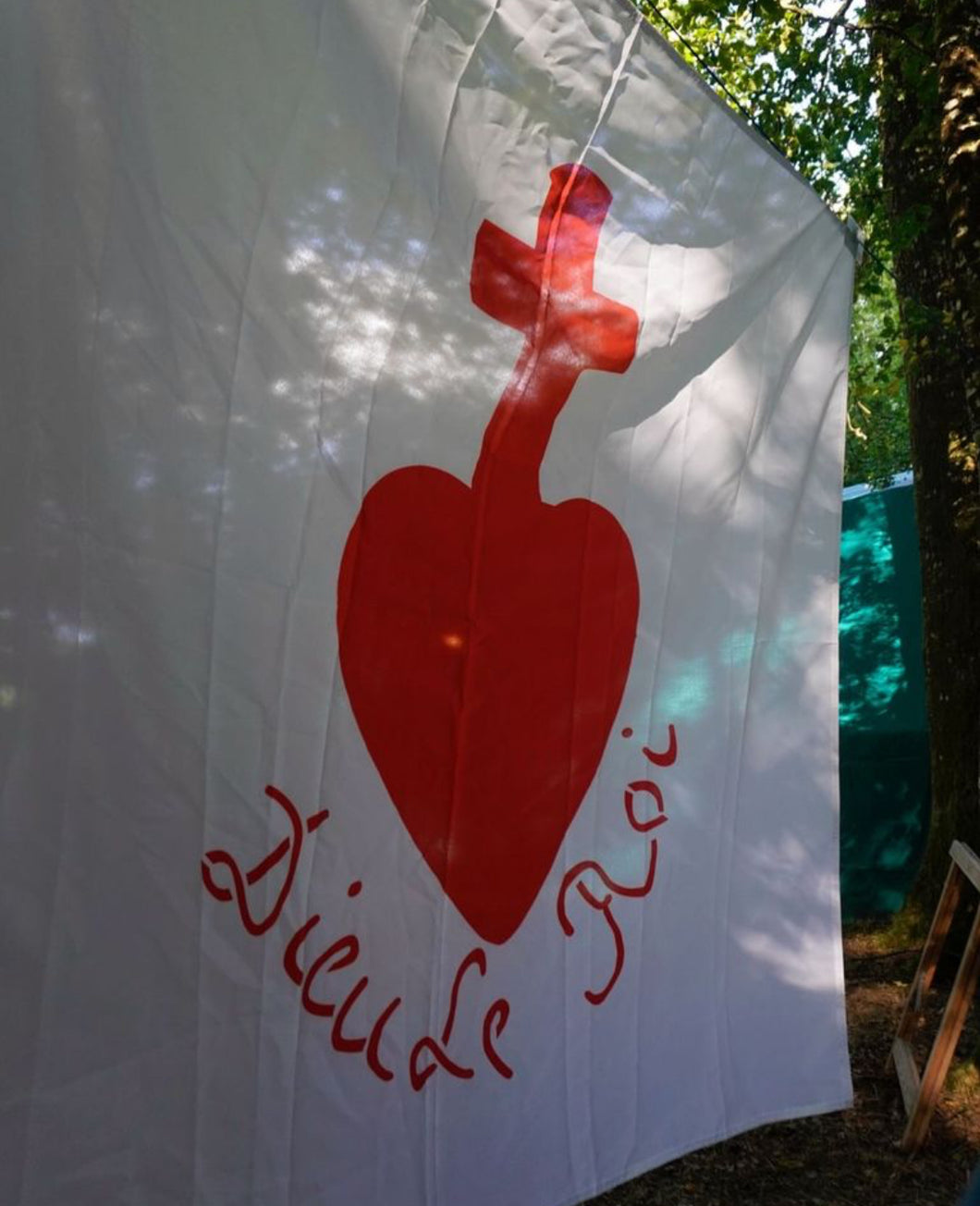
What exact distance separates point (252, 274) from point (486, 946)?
111cm

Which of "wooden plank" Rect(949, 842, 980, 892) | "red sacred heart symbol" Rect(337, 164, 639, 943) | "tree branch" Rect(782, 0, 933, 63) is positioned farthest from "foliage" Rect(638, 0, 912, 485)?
"red sacred heart symbol" Rect(337, 164, 639, 943)

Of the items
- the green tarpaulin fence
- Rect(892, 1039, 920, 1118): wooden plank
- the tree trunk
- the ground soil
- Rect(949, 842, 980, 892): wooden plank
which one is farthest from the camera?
the green tarpaulin fence

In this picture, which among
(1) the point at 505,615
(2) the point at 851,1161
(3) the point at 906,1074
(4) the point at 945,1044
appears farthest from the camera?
A: (3) the point at 906,1074

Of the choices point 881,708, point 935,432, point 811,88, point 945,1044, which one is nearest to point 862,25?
point 811,88

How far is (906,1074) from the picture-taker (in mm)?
4230

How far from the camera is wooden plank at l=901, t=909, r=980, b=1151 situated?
3.77 m

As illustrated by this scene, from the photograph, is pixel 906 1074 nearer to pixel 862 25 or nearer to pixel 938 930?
Result: pixel 938 930

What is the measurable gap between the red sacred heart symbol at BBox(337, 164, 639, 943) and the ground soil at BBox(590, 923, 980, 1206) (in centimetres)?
208

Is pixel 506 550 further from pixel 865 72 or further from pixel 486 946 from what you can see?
pixel 865 72

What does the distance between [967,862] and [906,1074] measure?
30.9 inches

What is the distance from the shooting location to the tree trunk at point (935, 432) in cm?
529

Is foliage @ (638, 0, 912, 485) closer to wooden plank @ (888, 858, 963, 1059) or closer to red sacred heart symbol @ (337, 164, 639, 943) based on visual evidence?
wooden plank @ (888, 858, 963, 1059)

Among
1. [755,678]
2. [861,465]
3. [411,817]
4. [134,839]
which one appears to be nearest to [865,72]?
[755,678]

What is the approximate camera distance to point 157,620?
1623 millimetres
